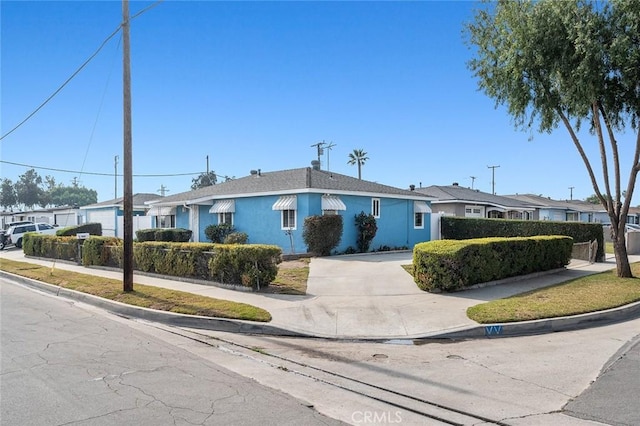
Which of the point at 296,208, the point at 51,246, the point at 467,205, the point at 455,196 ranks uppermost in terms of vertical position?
the point at 455,196

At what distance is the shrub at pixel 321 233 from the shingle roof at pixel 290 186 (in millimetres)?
1590

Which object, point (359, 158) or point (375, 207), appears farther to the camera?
point (359, 158)

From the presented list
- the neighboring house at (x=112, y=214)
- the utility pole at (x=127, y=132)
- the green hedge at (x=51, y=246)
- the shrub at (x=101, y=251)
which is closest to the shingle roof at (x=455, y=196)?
the shrub at (x=101, y=251)

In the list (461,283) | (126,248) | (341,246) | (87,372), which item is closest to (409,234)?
(341,246)

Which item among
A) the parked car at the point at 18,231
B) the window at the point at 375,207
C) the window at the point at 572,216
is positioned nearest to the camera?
the window at the point at 375,207

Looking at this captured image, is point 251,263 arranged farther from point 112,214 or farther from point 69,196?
point 69,196

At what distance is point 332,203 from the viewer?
72.5ft

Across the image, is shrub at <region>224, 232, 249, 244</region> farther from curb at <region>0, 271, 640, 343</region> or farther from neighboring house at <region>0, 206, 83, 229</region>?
neighboring house at <region>0, 206, 83, 229</region>

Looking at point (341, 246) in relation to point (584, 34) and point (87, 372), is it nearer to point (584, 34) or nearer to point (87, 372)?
Result: point (584, 34)

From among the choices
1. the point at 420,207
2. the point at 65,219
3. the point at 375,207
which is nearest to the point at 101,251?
the point at 375,207

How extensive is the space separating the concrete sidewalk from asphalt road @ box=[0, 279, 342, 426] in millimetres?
2266

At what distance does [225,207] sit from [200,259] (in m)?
11.8

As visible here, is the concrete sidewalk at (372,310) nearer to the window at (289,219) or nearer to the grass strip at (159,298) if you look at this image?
the grass strip at (159,298)

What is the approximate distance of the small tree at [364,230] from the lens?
23234 millimetres
